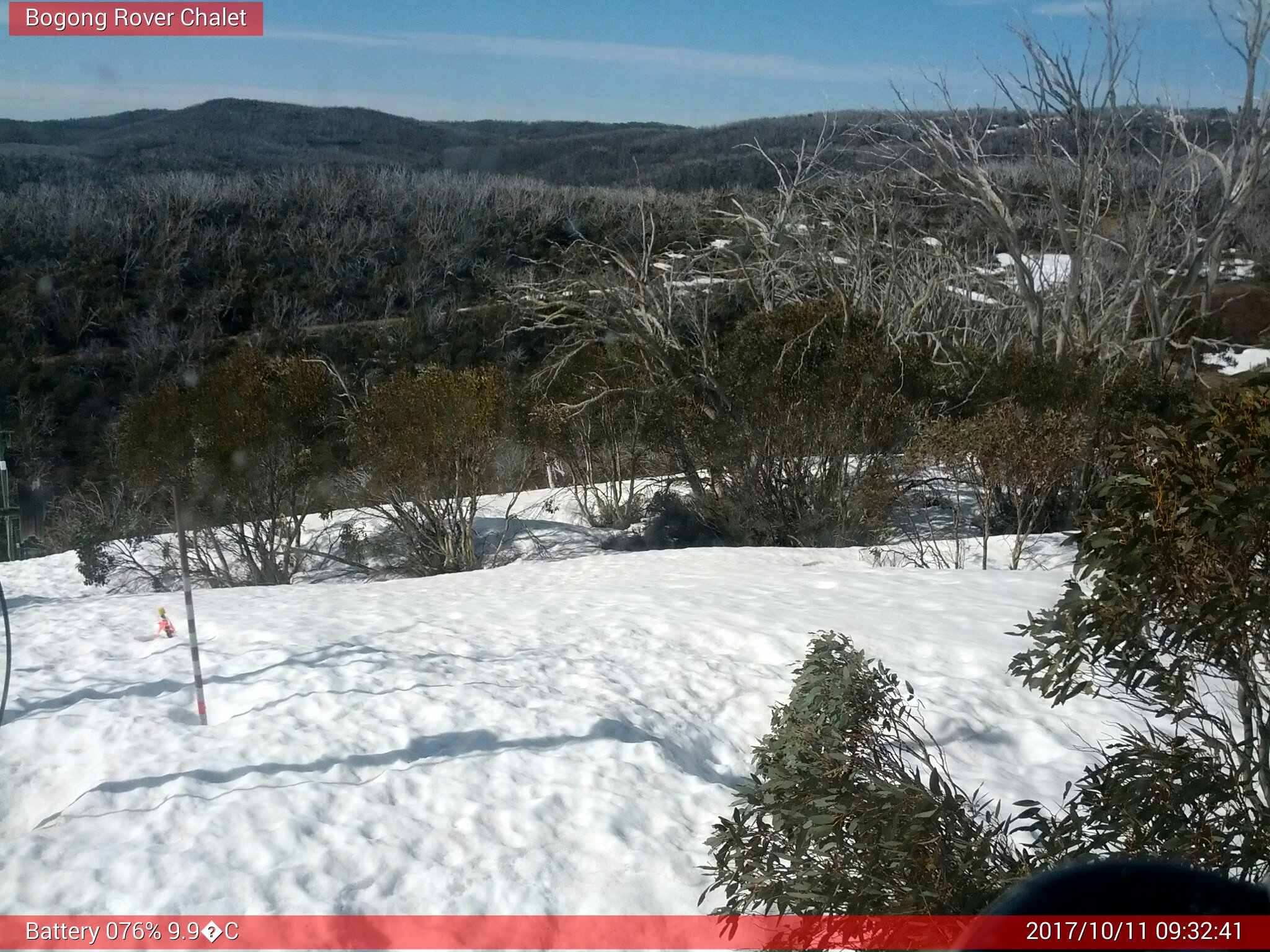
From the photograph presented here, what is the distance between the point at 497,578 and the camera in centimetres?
973

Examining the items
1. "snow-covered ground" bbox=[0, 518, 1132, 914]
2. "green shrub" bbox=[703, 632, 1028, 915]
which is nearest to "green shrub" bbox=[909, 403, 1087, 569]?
"snow-covered ground" bbox=[0, 518, 1132, 914]

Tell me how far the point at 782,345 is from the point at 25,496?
49.7 feet

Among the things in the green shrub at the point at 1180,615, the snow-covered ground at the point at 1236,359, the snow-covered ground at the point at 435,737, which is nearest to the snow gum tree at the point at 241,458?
the snow-covered ground at the point at 435,737

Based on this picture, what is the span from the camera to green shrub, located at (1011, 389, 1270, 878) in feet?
7.59

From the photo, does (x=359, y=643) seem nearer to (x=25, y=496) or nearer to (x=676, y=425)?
(x=676, y=425)

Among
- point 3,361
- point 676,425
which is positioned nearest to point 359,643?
point 676,425

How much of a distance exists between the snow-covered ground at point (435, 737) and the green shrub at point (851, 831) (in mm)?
947

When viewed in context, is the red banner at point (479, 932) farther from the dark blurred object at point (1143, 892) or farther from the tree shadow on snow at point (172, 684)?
the tree shadow on snow at point (172, 684)

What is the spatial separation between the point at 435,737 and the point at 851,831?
2.74 meters

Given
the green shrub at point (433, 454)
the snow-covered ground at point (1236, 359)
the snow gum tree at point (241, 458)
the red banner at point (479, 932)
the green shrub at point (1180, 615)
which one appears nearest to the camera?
the green shrub at point (1180, 615)

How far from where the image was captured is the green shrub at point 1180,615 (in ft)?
7.59

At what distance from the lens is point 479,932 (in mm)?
3248

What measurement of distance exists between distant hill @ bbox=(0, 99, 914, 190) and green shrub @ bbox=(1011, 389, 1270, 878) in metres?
31.5

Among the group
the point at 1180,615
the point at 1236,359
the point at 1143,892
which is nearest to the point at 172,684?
the point at 1180,615
